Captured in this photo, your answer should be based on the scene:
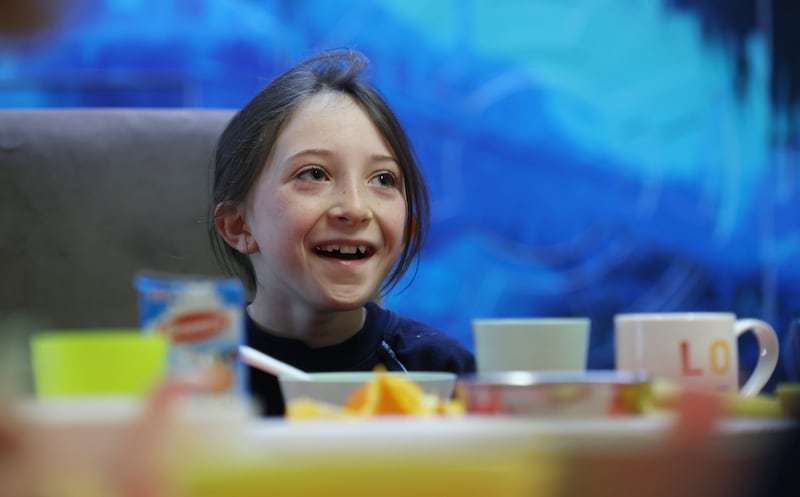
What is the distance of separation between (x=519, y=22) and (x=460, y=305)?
977 mm

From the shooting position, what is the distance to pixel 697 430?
338 mm

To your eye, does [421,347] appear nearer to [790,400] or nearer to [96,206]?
[96,206]

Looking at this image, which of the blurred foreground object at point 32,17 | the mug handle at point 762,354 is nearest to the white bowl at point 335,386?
the mug handle at point 762,354

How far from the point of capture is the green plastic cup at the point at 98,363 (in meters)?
0.45

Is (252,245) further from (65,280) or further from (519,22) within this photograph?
(519,22)

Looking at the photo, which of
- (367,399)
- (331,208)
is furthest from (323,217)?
(367,399)

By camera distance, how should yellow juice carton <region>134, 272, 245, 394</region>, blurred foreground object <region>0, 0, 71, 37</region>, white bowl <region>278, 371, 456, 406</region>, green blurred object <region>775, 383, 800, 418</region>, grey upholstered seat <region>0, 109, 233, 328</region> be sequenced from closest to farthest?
1. green blurred object <region>775, 383, 800, 418</region>
2. yellow juice carton <region>134, 272, 245, 394</region>
3. white bowl <region>278, 371, 456, 406</region>
4. grey upholstered seat <region>0, 109, 233, 328</region>
5. blurred foreground object <region>0, 0, 71, 37</region>

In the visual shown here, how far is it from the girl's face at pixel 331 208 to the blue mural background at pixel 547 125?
1831 millimetres

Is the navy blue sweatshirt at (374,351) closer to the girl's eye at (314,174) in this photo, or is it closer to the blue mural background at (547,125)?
the girl's eye at (314,174)

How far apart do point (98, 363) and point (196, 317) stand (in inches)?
2.7

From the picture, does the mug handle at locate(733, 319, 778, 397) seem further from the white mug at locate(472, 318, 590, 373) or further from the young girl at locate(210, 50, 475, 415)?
the young girl at locate(210, 50, 475, 415)

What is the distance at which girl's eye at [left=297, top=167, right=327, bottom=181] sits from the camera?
1304 mm

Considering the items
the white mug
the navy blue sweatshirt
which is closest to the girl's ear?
the navy blue sweatshirt

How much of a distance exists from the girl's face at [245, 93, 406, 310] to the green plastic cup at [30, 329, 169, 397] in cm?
82
